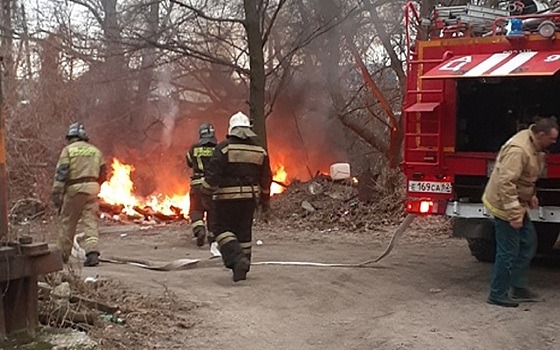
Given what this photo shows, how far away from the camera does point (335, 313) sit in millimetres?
6746

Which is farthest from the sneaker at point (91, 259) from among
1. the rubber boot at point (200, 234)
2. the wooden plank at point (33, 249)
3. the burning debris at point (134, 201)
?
the burning debris at point (134, 201)

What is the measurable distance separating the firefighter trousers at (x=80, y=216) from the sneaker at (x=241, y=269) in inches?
82.8

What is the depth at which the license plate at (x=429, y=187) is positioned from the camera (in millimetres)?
7855

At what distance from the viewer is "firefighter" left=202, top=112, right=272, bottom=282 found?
782 cm

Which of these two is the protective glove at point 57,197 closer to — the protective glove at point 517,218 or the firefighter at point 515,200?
the firefighter at point 515,200

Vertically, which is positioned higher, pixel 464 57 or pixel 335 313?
pixel 464 57

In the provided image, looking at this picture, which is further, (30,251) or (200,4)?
(200,4)

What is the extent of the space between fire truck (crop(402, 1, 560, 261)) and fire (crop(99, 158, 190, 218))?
8.64 metres

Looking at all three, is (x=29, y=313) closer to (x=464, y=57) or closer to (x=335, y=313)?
(x=335, y=313)

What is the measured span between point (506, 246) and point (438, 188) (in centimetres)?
116

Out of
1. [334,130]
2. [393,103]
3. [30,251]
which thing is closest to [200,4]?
[393,103]

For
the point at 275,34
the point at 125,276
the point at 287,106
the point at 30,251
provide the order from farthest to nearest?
the point at 287,106
the point at 275,34
the point at 125,276
the point at 30,251

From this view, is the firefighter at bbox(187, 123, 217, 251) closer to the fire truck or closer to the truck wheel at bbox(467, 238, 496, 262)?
the truck wheel at bbox(467, 238, 496, 262)

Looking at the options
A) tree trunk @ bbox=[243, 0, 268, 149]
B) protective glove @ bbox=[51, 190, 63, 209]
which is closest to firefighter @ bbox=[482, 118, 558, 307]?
protective glove @ bbox=[51, 190, 63, 209]
